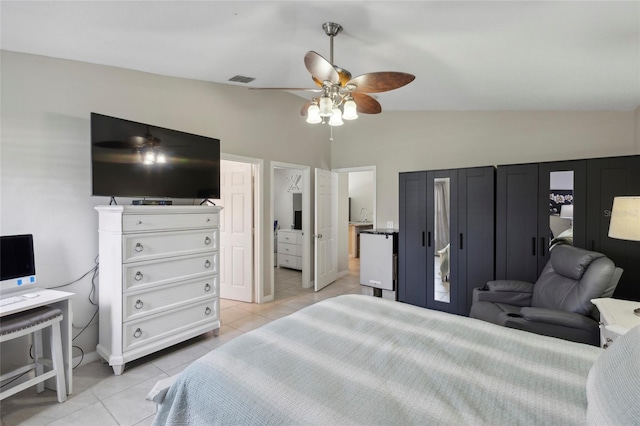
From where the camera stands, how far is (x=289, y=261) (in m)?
6.30

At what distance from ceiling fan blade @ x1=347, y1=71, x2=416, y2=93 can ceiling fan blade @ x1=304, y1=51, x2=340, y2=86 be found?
151mm

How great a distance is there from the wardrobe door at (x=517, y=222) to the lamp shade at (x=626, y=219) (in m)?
1.42

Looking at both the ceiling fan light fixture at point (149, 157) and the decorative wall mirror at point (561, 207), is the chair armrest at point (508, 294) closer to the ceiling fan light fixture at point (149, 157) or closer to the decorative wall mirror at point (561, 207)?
the decorative wall mirror at point (561, 207)

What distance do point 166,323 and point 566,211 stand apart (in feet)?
13.5

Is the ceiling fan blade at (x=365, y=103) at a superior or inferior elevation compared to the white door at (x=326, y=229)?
superior

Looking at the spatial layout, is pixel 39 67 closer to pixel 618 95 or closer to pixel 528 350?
pixel 528 350

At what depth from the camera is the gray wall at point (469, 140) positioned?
3438mm

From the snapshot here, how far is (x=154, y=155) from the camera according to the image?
2.78m

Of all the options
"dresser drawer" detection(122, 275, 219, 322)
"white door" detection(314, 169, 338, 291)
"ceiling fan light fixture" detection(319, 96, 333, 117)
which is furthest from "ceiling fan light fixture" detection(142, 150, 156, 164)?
"white door" detection(314, 169, 338, 291)

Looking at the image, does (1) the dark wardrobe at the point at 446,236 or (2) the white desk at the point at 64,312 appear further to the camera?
(1) the dark wardrobe at the point at 446,236

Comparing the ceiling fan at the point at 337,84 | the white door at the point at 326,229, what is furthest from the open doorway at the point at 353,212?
the ceiling fan at the point at 337,84

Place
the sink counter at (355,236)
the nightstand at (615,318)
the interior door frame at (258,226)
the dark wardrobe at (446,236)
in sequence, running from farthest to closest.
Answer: the sink counter at (355,236)
the interior door frame at (258,226)
the dark wardrobe at (446,236)
the nightstand at (615,318)

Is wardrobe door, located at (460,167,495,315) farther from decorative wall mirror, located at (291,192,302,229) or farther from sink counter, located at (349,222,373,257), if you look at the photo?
sink counter, located at (349,222,373,257)

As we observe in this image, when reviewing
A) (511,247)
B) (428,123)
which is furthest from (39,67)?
(511,247)
